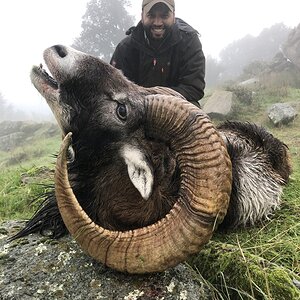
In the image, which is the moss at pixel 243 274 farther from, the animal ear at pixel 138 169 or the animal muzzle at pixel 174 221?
the animal ear at pixel 138 169

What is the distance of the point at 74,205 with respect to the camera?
2.61 m

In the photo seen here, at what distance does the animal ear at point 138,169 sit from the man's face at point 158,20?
3.26 meters

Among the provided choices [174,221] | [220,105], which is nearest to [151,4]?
[174,221]

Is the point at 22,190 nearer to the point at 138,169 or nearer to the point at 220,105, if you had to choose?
the point at 138,169

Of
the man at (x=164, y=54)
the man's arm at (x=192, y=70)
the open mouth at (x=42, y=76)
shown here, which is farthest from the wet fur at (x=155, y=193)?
the man at (x=164, y=54)

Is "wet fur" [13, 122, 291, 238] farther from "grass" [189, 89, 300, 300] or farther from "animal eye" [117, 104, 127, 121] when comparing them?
"animal eye" [117, 104, 127, 121]

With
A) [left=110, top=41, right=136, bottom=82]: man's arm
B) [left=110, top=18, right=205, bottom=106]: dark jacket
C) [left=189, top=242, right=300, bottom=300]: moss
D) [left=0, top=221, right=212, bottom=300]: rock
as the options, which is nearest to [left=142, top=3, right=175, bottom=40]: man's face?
[left=110, top=18, right=205, bottom=106]: dark jacket

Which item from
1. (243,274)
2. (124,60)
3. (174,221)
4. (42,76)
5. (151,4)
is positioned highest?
(151,4)

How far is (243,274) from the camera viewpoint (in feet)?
9.41

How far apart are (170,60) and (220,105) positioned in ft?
26.7

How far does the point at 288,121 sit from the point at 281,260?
9.17 meters

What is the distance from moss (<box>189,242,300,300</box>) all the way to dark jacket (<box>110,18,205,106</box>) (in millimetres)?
3510

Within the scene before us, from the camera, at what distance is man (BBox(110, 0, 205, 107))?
19.9ft

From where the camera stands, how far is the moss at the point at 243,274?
8.55ft
